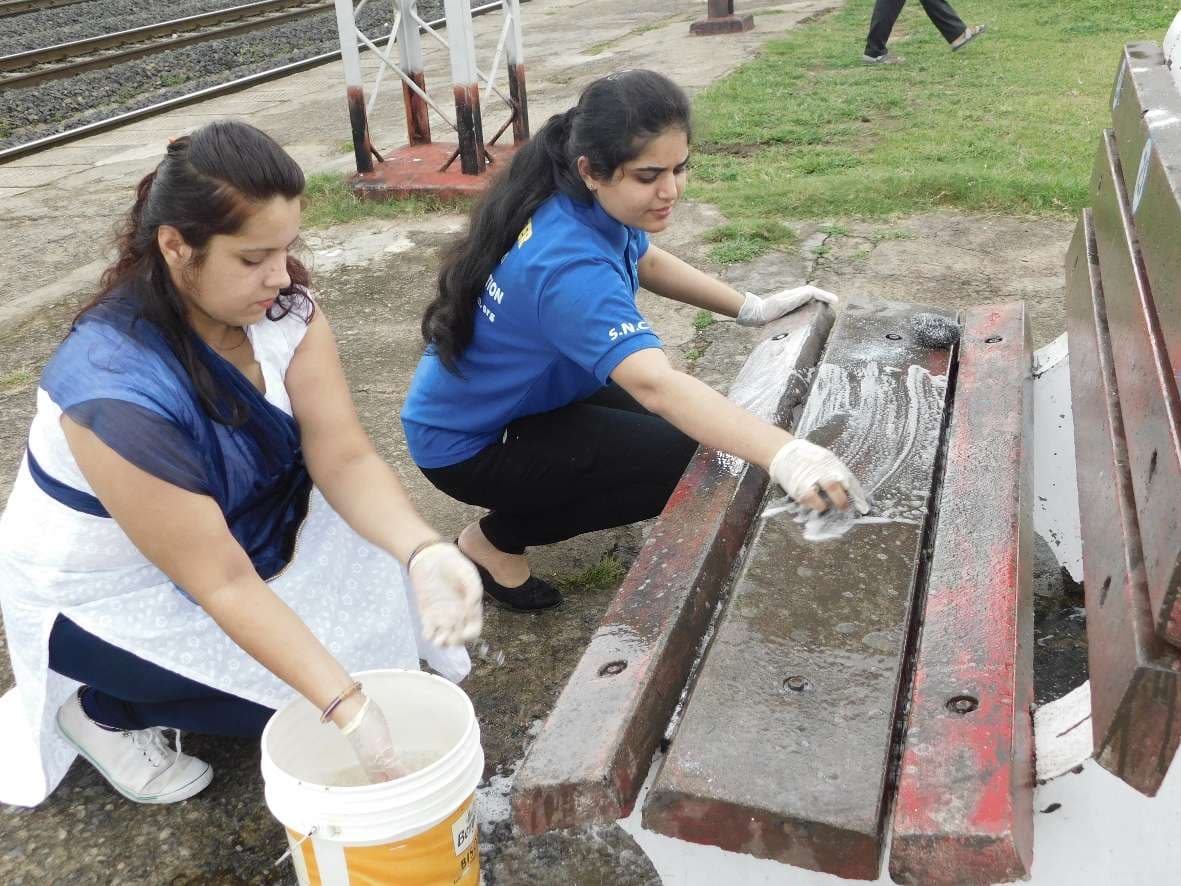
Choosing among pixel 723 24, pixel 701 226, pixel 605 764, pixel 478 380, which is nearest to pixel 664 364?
pixel 478 380

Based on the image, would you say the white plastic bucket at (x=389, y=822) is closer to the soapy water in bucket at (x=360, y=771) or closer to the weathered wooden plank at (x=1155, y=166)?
the soapy water in bucket at (x=360, y=771)

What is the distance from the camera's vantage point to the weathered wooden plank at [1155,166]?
4.91 feet

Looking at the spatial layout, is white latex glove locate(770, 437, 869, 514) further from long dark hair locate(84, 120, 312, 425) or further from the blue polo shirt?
long dark hair locate(84, 120, 312, 425)

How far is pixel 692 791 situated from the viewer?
1357 mm

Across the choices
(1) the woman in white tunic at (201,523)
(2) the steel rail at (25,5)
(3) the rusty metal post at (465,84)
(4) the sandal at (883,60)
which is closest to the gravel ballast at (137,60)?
(2) the steel rail at (25,5)

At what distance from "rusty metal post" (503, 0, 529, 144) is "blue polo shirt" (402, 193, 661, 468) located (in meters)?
3.97

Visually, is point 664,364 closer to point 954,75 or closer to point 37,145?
point 954,75

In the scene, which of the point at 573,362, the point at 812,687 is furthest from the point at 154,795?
the point at 812,687

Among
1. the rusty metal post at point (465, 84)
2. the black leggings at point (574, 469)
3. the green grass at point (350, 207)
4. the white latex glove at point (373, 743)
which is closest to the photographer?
the white latex glove at point (373, 743)

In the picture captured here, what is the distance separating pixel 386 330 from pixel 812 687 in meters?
3.13

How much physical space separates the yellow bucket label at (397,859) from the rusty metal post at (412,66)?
534 centimetres

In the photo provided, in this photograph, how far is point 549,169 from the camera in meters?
2.34

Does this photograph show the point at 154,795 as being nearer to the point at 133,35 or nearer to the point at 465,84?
the point at 465,84

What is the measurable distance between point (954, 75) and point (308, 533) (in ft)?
24.0
